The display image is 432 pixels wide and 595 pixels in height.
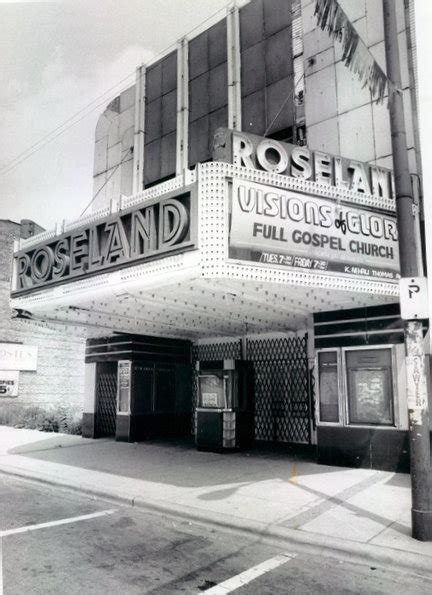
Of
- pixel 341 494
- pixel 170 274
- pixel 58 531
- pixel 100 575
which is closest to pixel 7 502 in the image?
pixel 58 531

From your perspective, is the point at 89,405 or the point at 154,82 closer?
the point at 89,405

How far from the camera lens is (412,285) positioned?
19.1 ft

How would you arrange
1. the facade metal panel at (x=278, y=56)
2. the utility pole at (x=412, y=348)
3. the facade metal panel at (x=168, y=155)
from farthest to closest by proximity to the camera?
the facade metal panel at (x=168, y=155) → the facade metal panel at (x=278, y=56) → the utility pole at (x=412, y=348)

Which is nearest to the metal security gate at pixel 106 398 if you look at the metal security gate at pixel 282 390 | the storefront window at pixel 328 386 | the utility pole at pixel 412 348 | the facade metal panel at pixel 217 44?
the metal security gate at pixel 282 390

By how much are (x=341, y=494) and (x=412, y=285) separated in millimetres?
3731

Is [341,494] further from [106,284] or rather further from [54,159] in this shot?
[54,159]

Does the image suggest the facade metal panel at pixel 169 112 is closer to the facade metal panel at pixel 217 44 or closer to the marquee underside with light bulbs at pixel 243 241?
the facade metal panel at pixel 217 44

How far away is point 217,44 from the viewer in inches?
643

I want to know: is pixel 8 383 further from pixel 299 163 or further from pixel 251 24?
pixel 299 163

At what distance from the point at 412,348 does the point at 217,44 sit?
45.8 feet

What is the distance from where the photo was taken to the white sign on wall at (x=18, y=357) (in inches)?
913

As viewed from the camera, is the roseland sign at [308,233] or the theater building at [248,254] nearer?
the roseland sign at [308,233]

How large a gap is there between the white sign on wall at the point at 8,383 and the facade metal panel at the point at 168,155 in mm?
12499

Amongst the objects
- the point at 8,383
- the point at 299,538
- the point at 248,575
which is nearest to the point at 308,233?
the point at 299,538
